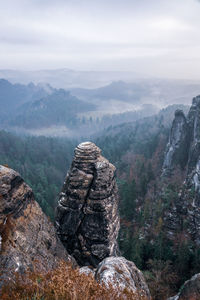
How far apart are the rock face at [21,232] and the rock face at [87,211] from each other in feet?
15.7

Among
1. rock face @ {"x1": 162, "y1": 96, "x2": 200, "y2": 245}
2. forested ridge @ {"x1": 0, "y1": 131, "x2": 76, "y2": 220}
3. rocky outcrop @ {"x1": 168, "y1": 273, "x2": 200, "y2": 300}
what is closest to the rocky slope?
rocky outcrop @ {"x1": 168, "y1": 273, "x2": 200, "y2": 300}

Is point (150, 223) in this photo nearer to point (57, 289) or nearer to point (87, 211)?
point (87, 211)

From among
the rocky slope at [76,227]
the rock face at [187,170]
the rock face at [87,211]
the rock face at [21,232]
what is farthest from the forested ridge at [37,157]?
the rock face at [21,232]

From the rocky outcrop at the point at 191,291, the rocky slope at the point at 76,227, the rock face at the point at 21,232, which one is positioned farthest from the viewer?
the rocky outcrop at the point at 191,291

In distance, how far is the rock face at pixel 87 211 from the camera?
68.8ft

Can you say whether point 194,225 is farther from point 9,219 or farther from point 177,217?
point 9,219

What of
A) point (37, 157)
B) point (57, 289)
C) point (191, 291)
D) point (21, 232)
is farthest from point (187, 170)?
point (37, 157)

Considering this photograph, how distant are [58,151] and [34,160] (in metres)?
30.5

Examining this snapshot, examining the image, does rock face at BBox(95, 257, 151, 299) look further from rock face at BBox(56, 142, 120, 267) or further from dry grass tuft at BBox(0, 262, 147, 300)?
rock face at BBox(56, 142, 120, 267)

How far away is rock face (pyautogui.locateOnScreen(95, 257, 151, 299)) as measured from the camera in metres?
13.3

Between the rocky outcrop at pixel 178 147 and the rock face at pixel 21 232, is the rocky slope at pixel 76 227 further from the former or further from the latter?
the rocky outcrop at pixel 178 147

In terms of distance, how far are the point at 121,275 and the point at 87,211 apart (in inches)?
308

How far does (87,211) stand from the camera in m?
21.2

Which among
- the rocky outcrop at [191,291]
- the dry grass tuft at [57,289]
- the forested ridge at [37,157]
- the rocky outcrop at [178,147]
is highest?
the dry grass tuft at [57,289]
